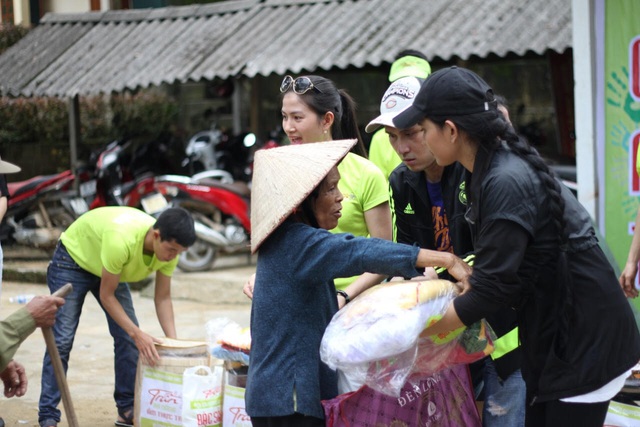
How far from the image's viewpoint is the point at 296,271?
9.31ft

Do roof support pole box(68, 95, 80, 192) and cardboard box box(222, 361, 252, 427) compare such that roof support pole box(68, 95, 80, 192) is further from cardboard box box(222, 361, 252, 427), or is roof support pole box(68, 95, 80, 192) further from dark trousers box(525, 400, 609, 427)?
dark trousers box(525, 400, 609, 427)

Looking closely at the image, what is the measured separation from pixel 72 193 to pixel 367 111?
443 centimetres

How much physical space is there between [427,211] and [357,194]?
1.13 ft

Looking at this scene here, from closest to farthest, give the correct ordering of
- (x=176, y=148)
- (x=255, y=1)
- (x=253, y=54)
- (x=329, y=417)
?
(x=329, y=417), (x=253, y=54), (x=255, y=1), (x=176, y=148)

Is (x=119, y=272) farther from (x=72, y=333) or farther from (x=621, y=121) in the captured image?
(x=621, y=121)

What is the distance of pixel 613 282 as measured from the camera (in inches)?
107

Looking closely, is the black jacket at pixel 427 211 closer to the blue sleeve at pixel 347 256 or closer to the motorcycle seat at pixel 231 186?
the blue sleeve at pixel 347 256

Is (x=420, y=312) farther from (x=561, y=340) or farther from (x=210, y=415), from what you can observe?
(x=210, y=415)

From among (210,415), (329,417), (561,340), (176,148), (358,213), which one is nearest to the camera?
(561,340)

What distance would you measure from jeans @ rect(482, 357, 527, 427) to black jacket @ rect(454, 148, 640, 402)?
845 mm

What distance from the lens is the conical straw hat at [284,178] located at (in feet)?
9.32

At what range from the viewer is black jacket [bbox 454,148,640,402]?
255 cm

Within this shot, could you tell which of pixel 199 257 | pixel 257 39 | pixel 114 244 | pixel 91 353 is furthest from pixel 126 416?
pixel 257 39

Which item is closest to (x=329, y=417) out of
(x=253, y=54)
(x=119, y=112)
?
(x=253, y=54)
